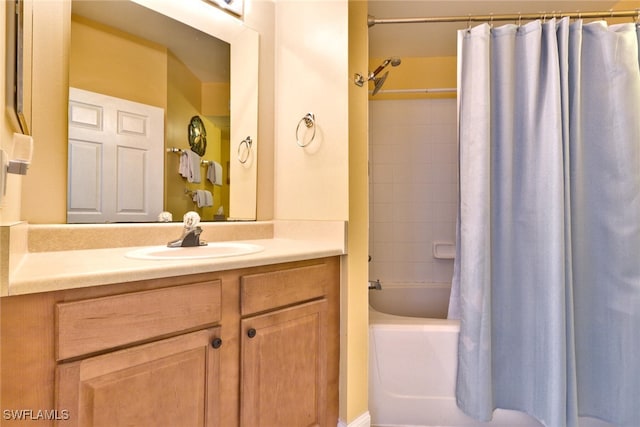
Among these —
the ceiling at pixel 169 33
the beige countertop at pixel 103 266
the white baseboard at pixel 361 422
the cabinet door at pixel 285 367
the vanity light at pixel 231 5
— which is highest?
the vanity light at pixel 231 5

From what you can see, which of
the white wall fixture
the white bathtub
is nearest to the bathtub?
the white bathtub

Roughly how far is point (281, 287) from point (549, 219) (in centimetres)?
117

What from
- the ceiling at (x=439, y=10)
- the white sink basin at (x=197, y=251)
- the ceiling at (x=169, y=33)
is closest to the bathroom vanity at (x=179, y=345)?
the white sink basin at (x=197, y=251)

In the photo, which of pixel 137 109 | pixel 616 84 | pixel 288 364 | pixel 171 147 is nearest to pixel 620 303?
pixel 616 84

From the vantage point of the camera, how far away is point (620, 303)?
1.32 m

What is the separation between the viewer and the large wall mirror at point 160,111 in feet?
3.75

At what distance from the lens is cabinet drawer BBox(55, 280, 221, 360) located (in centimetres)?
68

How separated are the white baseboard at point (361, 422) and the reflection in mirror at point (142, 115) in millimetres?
1115

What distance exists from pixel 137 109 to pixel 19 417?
3.54ft

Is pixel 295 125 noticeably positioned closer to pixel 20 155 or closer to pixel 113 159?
pixel 113 159

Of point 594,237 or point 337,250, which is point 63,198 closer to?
point 337,250

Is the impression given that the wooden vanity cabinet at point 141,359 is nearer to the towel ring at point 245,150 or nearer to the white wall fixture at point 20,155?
the white wall fixture at point 20,155

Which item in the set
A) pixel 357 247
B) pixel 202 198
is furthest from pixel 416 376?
pixel 202 198

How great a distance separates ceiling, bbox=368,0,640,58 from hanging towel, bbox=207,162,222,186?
1355mm
